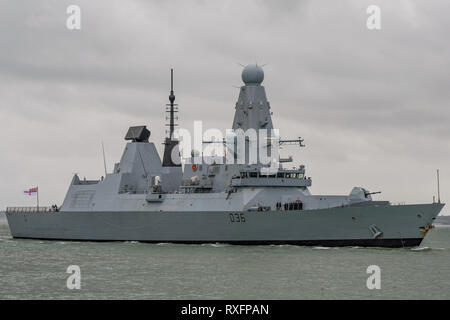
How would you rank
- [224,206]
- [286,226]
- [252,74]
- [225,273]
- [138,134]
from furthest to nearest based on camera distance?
[138,134], [252,74], [224,206], [286,226], [225,273]

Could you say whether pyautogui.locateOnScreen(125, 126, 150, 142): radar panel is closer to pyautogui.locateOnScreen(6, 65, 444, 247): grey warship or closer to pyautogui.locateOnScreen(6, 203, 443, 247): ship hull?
pyautogui.locateOnScreen(6, 65, 444, 247): grey warship

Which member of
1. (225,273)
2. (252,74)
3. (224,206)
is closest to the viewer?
(225,273)

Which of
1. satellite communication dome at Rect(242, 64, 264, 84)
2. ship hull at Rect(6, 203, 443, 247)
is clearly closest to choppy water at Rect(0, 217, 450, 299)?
ship hull at Rect(6, 203, 443, 247)

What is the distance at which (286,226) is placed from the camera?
36500 mm

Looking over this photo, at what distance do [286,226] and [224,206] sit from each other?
3.88m

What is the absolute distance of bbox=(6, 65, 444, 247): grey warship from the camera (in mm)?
35406

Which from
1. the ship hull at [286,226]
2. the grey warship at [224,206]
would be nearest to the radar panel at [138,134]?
the grey warship at [224,206]

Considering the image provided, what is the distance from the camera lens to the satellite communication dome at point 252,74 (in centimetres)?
4069

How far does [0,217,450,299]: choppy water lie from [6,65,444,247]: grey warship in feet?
3.33

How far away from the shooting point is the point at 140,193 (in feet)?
145

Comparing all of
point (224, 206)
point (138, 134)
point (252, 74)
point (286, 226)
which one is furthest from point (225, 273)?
point (138, 134)

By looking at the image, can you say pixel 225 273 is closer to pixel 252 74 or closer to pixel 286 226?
pixel 286 226

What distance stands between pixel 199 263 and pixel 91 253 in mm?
8434
